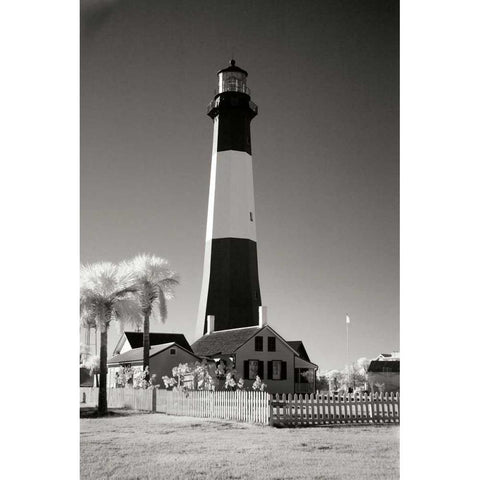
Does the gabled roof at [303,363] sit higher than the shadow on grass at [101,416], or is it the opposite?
the gabled roof at [303,363]

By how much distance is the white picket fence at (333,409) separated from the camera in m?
5.39

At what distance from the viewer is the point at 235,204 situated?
205 inches

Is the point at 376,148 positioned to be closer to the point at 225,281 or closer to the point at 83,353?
the point at 225,281

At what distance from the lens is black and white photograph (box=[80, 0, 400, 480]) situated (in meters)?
5.05

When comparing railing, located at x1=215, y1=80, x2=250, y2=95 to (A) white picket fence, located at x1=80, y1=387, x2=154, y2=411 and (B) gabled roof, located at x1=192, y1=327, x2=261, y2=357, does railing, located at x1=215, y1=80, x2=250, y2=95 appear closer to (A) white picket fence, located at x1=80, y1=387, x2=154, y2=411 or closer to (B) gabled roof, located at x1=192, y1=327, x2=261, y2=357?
(B) gabled roof, located at x1=192, y1=327, x2=261, y2=357

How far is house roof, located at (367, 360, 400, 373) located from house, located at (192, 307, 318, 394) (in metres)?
0.49

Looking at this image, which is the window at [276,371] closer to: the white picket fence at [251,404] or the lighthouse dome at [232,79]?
the white picket fence at [251,404]

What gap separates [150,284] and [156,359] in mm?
625

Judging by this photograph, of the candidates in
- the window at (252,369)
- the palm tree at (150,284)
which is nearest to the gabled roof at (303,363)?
the window at (252,369)

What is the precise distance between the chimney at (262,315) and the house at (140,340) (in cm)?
61

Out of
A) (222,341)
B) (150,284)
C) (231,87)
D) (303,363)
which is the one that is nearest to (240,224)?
(150,284)

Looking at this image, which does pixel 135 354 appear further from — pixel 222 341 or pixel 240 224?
pixel 240 224

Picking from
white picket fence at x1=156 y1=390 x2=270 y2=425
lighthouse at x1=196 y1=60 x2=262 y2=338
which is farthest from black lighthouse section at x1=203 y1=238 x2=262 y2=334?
white picket fence at x1=156 y1=390 x2=270 y2=425
